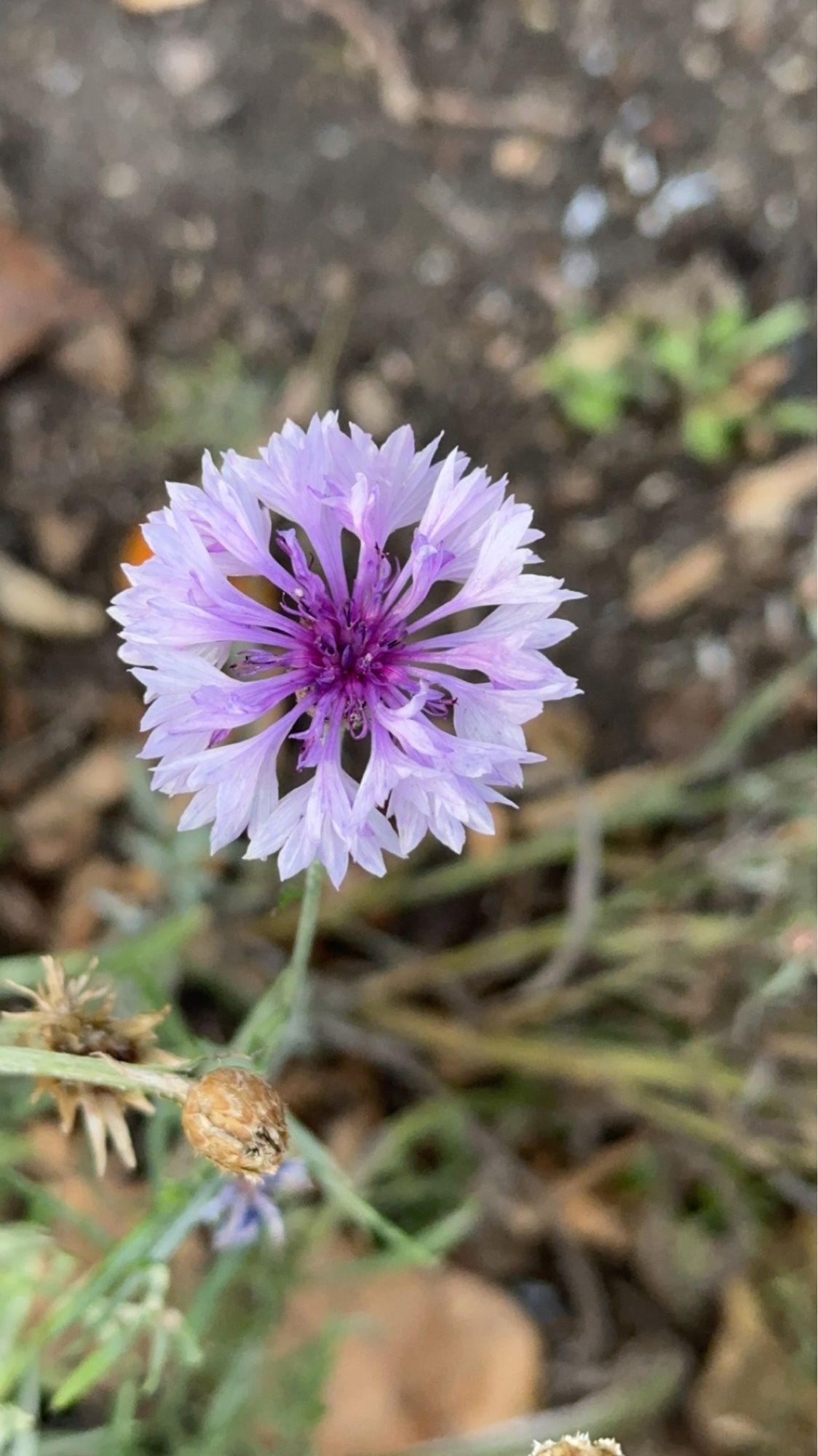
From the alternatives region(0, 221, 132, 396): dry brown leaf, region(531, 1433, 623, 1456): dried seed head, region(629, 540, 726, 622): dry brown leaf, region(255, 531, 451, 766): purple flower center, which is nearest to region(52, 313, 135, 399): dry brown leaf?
region(0, 221, 132, 396): dry brown leaf

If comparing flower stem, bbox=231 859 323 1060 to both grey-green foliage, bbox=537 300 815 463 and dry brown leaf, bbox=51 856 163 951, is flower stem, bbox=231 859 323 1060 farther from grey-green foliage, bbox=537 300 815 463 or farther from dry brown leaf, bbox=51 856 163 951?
grey-green foliage, bbox=537 300 815 463

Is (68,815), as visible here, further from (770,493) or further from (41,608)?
(770,493)

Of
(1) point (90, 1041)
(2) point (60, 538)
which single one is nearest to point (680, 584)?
(2) point (60, 538)

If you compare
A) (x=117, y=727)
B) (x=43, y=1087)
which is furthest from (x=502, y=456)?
(x=43, y=1087)

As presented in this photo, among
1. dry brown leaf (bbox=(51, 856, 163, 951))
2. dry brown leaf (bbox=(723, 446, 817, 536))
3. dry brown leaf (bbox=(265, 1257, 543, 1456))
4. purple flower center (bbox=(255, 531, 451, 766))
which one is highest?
dry brown leaf (bbox=(723, 446, 817, 536))

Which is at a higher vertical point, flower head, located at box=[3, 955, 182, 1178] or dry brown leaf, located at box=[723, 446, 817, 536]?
dry brown leaf, located at box=[723, 446, 817, 536]

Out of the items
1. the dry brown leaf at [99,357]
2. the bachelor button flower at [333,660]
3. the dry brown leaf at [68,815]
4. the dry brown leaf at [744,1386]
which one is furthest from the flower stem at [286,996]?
the dry brown leaf at [99,357]

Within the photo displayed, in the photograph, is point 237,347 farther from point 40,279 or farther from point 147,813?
point 147,813
